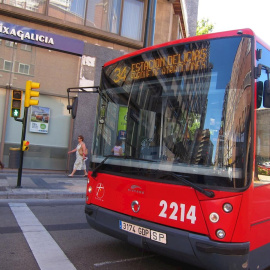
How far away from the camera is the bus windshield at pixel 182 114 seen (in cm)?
297

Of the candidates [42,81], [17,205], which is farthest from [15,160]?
[42,81]

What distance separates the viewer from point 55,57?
12852 mm

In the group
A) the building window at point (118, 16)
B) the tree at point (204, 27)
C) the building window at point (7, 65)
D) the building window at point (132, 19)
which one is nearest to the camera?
the building window at point (7, 65)

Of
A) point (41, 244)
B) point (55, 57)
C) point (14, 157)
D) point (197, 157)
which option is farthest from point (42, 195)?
point (55, 57)

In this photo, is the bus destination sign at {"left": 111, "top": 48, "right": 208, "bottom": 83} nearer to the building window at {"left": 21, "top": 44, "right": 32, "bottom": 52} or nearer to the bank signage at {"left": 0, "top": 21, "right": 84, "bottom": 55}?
the bank signage at {"left": 0, "top": 21, "right": 84, "bottom": 55}

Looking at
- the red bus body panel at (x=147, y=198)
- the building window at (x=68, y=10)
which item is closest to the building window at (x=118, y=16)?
the building window at (x=68, y=10)

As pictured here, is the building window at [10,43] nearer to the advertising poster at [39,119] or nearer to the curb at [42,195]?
the advertising poster at [39,119]

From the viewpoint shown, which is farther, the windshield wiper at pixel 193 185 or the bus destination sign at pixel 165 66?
the bus destination sign at pixel 165 66

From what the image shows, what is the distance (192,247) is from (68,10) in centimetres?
1227

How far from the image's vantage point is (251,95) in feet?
9.69

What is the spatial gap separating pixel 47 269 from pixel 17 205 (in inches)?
154

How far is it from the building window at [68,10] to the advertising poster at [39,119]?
3.94 meters

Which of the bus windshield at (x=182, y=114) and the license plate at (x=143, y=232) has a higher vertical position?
the bus windshield at (x=182, y=114)

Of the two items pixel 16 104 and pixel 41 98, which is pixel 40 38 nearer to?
pixel 41 98
